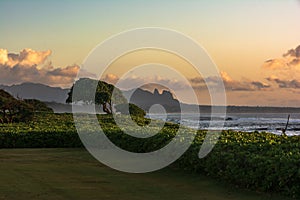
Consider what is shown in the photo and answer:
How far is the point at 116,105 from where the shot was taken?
42.1 m

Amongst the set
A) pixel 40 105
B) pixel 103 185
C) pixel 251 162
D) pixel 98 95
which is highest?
pixel 98 95

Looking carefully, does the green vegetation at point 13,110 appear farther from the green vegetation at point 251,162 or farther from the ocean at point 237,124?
the green vegetation at point 251,162

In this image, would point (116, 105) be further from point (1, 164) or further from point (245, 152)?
point (245, 152)

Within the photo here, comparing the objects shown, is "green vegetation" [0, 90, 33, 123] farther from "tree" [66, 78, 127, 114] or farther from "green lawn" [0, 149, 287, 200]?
"green lawn" [0, 149, 287, 200]

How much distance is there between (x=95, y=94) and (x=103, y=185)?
31.3m

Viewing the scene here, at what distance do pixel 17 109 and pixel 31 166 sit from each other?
19.8 meters

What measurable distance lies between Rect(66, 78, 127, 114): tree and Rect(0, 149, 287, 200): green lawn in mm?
27517

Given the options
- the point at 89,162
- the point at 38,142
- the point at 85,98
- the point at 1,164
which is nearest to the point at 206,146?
the point at 89,162

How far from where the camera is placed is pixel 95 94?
135 feet

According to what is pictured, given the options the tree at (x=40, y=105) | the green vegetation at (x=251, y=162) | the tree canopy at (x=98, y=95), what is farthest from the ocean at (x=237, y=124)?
the green vegetation at (x=251, y=162)

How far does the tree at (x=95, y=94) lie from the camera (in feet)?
134

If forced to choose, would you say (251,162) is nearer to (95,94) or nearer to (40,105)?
(95,94)

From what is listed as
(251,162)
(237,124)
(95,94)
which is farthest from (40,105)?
(251,162)

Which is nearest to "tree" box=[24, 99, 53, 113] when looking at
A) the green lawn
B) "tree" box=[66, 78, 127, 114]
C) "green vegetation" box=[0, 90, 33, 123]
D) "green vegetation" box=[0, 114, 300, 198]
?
"tree" box=[66, 78, 127, 114]
